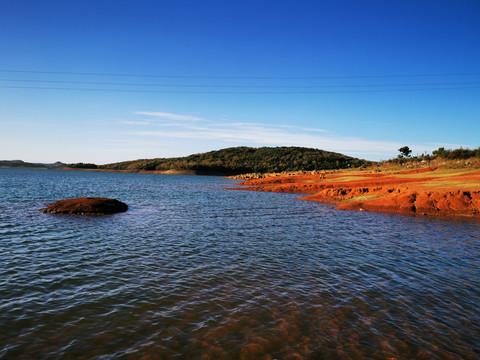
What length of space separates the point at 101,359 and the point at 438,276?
11.9 metres

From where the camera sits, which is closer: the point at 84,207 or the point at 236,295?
the point at 236,295

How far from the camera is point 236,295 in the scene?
29.7ft

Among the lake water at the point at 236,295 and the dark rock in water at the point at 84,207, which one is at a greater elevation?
the dark rock in water at the point at 84,207

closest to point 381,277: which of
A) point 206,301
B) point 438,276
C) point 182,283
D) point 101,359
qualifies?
point 438,276

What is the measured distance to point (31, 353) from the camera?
6.06 metres

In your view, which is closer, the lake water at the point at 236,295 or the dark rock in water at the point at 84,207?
the lake water at the point at 236,295

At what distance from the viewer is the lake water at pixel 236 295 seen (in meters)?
6.45

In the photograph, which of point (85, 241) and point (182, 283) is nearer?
point (182, 283)

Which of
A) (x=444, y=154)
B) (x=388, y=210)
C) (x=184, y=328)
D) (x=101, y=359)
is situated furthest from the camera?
(x=444, y=154)

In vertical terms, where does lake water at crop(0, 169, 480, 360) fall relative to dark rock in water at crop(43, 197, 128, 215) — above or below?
below

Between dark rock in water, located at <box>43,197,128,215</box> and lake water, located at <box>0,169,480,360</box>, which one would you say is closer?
lake water, located at <box>0,169,480,360</box>

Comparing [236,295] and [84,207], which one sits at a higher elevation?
[84,207]

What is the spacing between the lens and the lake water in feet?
21.2

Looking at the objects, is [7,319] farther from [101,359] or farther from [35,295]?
[101,359]
